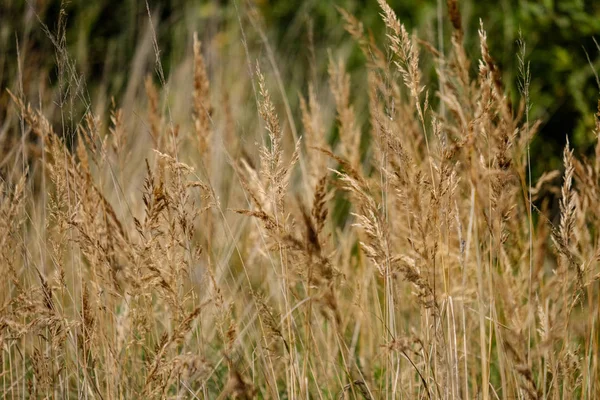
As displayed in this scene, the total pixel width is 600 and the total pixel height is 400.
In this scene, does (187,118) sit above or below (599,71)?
below

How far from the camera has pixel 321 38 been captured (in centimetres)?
550

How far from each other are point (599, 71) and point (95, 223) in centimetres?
302

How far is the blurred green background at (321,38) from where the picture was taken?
376 cm

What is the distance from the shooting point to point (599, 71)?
353 centimetres

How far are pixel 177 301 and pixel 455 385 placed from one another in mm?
590

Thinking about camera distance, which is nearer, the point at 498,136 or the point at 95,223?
the point at 498,136

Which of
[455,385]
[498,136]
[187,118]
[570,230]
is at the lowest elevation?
[187,118]

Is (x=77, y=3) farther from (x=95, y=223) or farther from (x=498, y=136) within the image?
(x=498, y=136)

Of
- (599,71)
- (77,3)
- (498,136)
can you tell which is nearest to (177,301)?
(498,136)

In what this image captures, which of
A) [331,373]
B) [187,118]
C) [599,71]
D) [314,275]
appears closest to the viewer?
[314,275]

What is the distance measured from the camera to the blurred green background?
376 centimetres

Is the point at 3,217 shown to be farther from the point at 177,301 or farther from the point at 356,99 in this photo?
the point at 356,99

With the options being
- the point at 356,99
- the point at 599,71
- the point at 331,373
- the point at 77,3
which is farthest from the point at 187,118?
the point at 331,373

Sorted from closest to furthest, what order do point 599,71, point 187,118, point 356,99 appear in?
point 599,71, point 187,118, point 356,99
